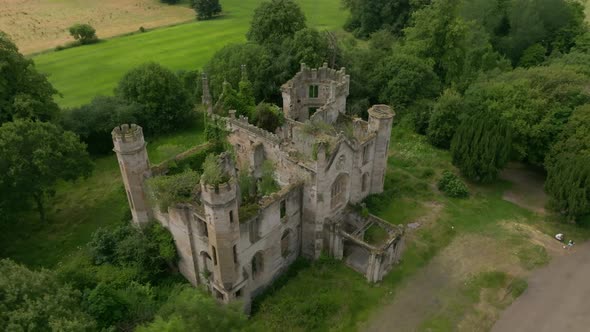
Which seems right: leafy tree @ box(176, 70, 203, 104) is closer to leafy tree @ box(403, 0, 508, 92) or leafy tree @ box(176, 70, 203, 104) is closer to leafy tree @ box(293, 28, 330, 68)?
leafy tree @ box(293, 28, 330, 68)

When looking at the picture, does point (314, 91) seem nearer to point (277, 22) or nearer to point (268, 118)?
point (268, 118)

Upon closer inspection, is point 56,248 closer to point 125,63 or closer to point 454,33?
point 125,63

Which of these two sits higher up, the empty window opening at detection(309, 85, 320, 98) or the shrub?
the empty window opening at detection(309, 85, 320, 98)

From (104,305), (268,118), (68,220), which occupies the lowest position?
(68,220)

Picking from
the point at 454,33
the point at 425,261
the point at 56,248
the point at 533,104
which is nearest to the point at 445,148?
the point at 533,104

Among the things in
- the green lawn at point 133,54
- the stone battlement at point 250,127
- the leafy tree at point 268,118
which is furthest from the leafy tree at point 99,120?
the leafy tree at point 268,118

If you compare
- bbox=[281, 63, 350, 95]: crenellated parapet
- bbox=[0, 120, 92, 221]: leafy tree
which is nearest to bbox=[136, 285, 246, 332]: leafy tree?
bbox=[0, 120, 92, 221]: leafy tree

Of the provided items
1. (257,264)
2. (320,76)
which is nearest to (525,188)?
(320,76)

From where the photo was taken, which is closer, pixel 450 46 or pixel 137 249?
pixel 137 249
